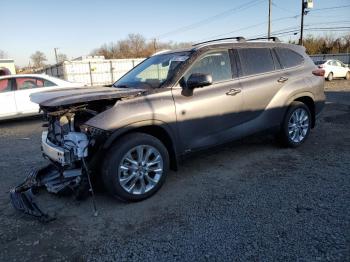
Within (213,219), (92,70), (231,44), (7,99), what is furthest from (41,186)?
(92,70)

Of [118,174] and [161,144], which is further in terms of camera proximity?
[161,144]

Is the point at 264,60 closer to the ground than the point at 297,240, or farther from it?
farther from it

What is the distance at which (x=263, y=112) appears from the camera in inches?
199

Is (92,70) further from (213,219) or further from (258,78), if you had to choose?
(213,219)

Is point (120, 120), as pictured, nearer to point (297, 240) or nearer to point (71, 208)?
point (71, 208)

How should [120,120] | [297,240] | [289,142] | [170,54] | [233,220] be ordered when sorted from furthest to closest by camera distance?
[289,142]
[170,54]
[120,120]
[233,220]
[297,240]

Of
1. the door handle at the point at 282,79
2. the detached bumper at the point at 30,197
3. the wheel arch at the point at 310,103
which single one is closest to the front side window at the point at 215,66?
the door handle at the point at 282,79

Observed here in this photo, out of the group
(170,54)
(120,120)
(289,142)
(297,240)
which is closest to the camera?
(297,240)

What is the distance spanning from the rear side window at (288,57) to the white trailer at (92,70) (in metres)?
17.4

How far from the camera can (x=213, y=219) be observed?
341 cm

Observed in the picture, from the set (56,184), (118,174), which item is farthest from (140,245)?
(56,184)

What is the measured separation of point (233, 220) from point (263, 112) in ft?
7.38

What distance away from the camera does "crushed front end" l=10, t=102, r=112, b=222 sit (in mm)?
3602

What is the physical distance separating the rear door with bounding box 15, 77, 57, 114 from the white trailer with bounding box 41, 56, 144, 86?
11555mm
